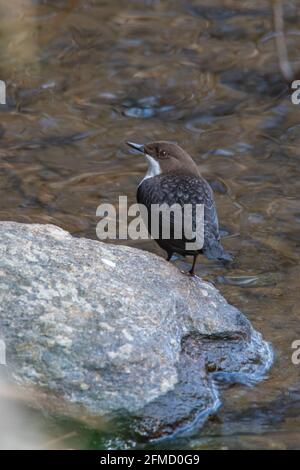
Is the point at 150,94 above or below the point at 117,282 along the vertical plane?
below

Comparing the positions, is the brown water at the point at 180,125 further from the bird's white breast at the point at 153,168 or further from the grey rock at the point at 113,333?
the bird's white breast at the point at 153,168

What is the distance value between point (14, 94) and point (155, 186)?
4.45 m

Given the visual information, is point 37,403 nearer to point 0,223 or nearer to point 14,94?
point 0,223

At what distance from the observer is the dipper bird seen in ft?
17.2

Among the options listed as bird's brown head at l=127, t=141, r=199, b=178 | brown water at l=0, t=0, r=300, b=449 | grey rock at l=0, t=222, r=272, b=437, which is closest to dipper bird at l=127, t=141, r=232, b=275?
bird's brown head at l=127, t=141, r=199, b=178

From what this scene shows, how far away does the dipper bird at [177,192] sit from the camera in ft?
17.2

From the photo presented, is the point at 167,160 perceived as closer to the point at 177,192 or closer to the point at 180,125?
the point at 177,192

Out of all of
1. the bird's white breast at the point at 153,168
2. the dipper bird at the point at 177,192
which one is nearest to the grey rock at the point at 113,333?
the dipper bird at the point at 177,192

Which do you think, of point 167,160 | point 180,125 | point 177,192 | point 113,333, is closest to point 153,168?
point 167,160

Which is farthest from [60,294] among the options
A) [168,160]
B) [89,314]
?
[168,160]

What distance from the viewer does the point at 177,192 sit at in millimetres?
5469

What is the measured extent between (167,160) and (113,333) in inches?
69.9

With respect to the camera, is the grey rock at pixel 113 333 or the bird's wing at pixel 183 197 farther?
the bird's wing at pixel 183 197

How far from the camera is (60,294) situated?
4.71m
